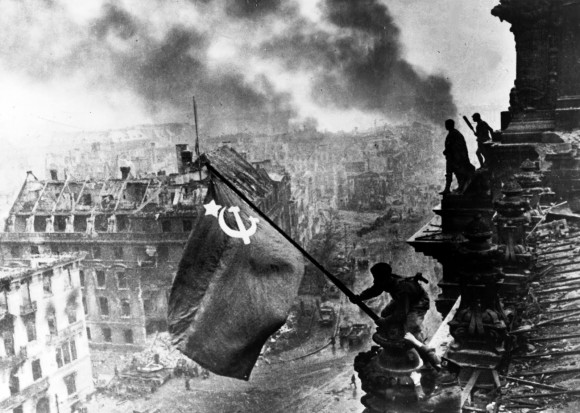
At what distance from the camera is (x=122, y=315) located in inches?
1593

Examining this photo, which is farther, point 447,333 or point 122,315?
point 122,315

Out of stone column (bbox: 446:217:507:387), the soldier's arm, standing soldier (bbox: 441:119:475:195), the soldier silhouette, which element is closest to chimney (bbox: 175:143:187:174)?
standing soldier (bbox: 441:119:475:195)

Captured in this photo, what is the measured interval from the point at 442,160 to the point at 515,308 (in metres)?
62.2

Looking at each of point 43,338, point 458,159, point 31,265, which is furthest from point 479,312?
point 31,265

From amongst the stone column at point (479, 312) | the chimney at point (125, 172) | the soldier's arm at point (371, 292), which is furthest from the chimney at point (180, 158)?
the soldier's arm at point (371, 292)

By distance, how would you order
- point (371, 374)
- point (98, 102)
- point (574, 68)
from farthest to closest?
point (98, 102)
point (574, 68)
point (371, 374)

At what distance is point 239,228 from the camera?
23.6 feet

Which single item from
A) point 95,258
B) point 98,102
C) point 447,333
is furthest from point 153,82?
point 447,333

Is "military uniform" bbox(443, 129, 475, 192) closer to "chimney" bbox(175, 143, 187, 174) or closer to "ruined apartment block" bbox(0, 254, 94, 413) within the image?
"ruined apartment block" bbox(0, 254, 94, 413)

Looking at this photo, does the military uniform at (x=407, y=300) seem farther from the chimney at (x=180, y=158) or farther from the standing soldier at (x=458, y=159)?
the chimney at (x=180, y=158)

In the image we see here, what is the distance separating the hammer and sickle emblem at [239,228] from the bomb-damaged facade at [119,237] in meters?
31.8

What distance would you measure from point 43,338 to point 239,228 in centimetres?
2908

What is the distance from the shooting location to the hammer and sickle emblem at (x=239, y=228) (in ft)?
23.4

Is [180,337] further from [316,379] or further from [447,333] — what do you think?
[316,379]
